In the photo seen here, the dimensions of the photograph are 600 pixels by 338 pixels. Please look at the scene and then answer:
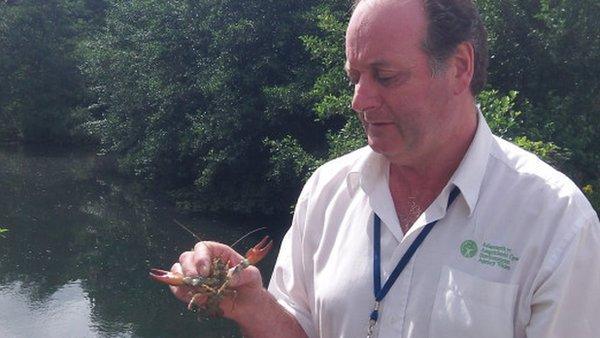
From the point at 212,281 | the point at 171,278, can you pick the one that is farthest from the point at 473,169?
the point at 171,278

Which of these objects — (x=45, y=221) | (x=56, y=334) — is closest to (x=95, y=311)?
(x=56, y=334)

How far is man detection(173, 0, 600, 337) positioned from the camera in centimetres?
192

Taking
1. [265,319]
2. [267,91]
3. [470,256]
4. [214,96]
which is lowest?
[214,96]

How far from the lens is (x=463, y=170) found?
2100 millimetres

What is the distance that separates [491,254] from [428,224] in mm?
183

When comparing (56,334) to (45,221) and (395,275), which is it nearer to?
(45,221)

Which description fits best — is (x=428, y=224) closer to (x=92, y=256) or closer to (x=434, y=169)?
(x=434, y=169)

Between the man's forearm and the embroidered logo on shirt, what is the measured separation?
0.57 metres

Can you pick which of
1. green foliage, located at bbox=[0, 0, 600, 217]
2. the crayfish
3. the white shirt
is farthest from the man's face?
green foliage, located at bbox=[0, 0, 600, 217]

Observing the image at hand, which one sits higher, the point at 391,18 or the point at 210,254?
the point at 391,18

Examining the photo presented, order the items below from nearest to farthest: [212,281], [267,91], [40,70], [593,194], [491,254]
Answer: [491,254] → [212,281] → [593,194] → [267,91] → [40,70]

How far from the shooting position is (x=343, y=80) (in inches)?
381

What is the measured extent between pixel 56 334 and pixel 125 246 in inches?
172

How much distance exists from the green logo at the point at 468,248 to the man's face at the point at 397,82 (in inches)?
10.6
